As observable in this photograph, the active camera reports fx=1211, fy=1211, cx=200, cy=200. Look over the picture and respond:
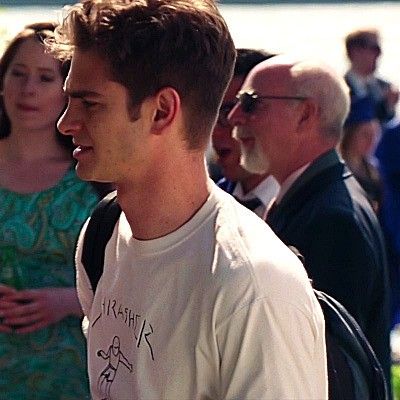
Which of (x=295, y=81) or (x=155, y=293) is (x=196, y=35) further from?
(x=295, y=81)

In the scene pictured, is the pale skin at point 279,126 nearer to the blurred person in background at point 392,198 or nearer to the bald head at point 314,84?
the bald head at point 314,84

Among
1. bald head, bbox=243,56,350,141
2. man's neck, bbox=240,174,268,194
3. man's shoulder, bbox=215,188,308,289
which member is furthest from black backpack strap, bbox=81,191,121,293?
man's neck, bbox=240,174,268,194

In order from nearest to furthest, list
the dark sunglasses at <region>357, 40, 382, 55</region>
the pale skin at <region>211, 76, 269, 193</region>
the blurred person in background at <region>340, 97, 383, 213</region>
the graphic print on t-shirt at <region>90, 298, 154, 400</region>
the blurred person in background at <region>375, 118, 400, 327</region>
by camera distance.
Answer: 1. the graphic print on t-shirt at <region>90, 298, 154, 400</region>
2. the pale skin at <region>211, 76, 269, 193</region>
3. the blurred person in background at <region>375, 118, 400, 327</region>
4. the blurred person in background at <region>340, 97, 383, 213</region>
5. the dark sunglasses at <region>357, 40, 382, 55</region>

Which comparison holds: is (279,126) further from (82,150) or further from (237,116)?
(82,150)

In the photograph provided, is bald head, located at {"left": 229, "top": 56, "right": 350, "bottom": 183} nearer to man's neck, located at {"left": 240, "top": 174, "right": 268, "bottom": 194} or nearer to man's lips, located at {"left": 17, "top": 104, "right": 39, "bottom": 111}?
man's neck, located at {"left": 240, "top": 174, "right": 268, "bottom": 194}

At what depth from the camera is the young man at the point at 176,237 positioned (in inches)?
76.4

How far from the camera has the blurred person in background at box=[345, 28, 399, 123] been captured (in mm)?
7746

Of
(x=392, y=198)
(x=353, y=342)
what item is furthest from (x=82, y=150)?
(x=392, y=198)

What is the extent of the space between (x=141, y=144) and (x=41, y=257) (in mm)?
1639

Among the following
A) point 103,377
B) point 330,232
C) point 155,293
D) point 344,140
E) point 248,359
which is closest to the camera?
point 248,359

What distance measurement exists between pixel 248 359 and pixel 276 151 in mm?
2109

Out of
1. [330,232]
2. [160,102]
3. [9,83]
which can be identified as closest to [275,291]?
[160,102]

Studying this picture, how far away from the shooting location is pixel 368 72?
7969 millimetres

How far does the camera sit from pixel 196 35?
208 centimetres
